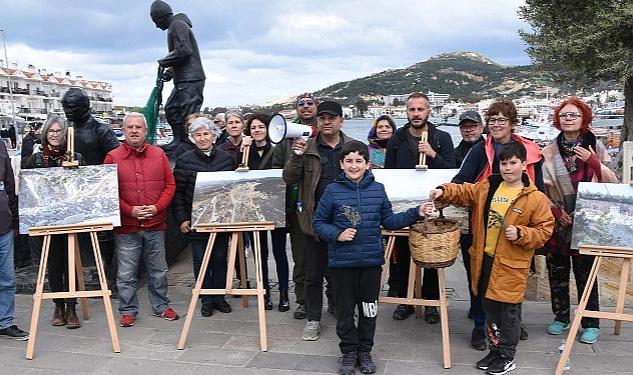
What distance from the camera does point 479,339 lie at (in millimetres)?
4148

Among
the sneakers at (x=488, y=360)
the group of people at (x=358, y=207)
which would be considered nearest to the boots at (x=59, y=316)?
the group of people at (x=358, y=207)

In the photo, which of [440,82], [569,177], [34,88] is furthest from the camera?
[34,88]

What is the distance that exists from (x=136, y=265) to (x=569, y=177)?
3575 millimetres

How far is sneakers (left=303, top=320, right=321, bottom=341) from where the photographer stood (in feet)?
14.4

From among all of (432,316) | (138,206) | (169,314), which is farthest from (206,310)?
(432,316)

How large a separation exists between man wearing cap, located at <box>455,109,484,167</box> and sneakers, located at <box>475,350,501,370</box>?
6.12ft

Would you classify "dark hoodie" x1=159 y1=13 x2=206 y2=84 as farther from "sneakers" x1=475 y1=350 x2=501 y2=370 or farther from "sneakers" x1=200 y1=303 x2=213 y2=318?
"sneakers" x1=475 y1=350 x2=501 y2=370

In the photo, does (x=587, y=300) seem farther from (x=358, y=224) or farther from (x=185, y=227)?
(x=185, y=227)

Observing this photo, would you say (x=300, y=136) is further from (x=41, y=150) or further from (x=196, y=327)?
(x=41, y=150)

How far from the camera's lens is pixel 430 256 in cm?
364

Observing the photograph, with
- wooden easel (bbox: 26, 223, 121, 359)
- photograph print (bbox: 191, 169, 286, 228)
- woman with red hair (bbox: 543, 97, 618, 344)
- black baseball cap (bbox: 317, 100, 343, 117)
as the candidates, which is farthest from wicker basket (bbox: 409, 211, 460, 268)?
wooden easel (bbox: 26, 223, 121, 359)

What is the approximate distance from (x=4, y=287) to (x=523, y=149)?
4035 millimetres

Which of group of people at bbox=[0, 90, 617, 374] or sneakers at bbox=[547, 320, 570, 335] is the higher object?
group of people at bbox=[0, 90, 617, 374]

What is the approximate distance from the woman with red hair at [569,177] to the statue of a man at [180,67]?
4679 mm
